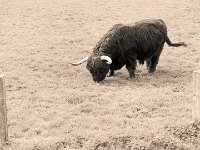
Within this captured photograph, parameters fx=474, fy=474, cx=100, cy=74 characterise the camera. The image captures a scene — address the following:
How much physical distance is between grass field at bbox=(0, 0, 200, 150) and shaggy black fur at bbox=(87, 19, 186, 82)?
0.31m

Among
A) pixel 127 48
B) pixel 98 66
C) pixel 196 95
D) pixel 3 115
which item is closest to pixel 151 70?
pixel 127 48

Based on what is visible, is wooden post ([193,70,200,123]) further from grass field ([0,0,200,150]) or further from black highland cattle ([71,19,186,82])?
black highland cattle ([71,19,186,82])

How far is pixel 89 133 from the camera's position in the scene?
745 centimetres

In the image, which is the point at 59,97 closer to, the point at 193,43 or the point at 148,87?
the point at 148,87

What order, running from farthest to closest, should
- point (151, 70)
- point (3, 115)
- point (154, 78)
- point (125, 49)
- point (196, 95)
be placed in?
point (151, 70), point (125, 49), point (154, 78), point (196, 95), point (3, 115)

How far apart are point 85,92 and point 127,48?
7.01 feet

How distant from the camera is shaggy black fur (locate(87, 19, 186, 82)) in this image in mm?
11453

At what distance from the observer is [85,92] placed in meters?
10.2

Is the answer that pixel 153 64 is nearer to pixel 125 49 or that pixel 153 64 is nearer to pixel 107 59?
pixel 125 49

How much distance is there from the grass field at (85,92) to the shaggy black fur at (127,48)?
0.31m

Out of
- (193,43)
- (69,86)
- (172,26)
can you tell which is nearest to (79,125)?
(69,86)

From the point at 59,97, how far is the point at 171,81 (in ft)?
9.66

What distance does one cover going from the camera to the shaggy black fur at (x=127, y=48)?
1145 centimetres

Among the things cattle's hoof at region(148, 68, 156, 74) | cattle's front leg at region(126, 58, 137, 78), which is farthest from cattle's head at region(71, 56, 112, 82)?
cattle's hoof at region(148, 68, 156, 74)
